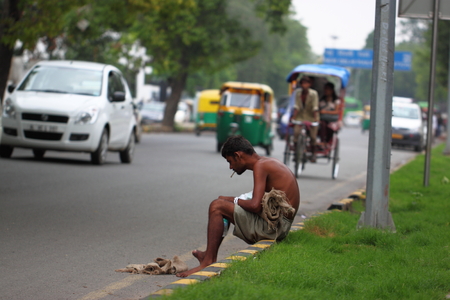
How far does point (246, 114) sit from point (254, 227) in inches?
697

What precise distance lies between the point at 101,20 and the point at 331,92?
53.7 ft

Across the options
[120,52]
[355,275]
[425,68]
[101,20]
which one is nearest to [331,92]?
[355,275]

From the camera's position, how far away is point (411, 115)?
1399 inches

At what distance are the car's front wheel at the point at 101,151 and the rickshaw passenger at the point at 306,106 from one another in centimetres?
388

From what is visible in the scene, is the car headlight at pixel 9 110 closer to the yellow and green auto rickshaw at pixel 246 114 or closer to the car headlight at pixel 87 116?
the car headlight at pixel 87 116

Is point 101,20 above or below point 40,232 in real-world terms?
above

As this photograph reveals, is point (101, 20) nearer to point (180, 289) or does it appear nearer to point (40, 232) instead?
point (40, 232)

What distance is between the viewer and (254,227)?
249 inches

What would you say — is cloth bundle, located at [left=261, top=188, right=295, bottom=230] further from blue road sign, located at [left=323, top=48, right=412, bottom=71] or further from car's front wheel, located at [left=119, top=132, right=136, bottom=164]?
blue road sign, located at [left=323, top=48, right=412, bottom=71]

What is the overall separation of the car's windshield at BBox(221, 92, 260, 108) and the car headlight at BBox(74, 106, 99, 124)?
10419 millimetres

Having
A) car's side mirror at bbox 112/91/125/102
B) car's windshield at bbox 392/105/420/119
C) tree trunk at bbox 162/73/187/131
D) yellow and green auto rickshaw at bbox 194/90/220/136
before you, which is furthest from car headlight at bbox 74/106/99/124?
tree trunk at bbox 162/73/187/131

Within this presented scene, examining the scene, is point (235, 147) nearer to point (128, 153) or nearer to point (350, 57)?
point (128, 153)

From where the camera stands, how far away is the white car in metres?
14.2

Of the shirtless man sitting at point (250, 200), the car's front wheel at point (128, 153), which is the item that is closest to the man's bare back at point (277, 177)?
the shirtless man sitting at point (250, 200)
